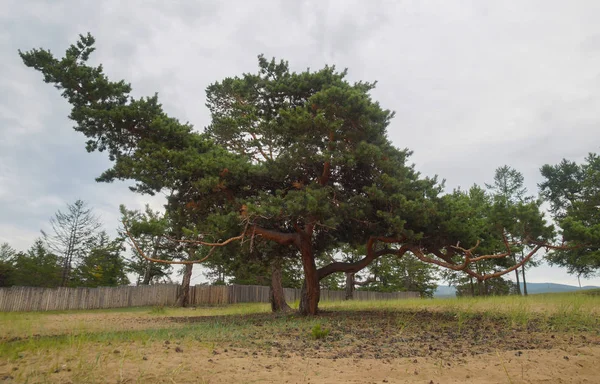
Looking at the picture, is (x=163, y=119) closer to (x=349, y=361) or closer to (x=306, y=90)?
(x=306, y=90)

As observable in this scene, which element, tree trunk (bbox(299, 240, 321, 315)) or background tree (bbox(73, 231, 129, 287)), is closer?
tree trunk (bbox(299, 240, 321, 315))

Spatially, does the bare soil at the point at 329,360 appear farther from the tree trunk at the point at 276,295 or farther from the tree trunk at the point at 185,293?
the tree trunk at the point at 185,293

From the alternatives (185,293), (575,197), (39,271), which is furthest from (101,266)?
(575,197)

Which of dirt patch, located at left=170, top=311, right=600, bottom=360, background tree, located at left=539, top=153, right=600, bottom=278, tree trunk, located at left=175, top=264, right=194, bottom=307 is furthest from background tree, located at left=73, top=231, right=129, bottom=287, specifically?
background tree, located at left=539, top=153, right=600, bottom=278

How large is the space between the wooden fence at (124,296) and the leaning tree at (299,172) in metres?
12.9

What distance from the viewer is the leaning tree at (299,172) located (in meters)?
10.2

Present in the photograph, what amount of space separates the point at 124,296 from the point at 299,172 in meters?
18.5

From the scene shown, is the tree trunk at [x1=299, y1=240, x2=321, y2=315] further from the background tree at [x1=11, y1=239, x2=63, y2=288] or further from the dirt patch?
the background tree at [x1=11, y1=239, x2=63, y2=288]

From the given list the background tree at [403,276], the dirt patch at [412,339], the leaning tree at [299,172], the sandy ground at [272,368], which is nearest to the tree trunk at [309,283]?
the leaning tree at [299,172]

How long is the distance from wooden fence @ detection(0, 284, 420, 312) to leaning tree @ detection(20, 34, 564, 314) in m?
12.9

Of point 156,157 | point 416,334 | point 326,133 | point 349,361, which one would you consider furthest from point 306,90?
point 349,361

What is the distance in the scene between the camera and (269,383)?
13.5 ft

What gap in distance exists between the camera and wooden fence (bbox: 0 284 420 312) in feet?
64.7

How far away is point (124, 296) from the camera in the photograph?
2422 centimetres
